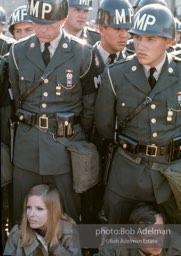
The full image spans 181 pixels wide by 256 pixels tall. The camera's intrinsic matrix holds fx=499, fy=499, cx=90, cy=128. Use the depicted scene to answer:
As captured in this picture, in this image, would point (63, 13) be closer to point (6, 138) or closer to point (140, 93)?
point (140, 93)

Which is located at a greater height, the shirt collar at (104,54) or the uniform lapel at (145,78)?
the uniform lapel at (145,78)

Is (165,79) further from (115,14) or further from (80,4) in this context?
(80,4)

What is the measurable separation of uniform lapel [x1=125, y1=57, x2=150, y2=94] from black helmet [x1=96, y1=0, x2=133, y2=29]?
993mm

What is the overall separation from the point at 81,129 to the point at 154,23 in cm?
112

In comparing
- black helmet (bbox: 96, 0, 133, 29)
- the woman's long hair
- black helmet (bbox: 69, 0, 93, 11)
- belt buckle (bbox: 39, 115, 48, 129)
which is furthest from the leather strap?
black helmet (bbox: 69, 0, 93, 11)

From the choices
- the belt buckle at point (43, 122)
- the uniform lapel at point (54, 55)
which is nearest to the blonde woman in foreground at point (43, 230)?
the belt buckle at point (43, 122)

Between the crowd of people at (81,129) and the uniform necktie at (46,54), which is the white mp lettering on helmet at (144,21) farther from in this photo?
the uniform necktie at (46,54)

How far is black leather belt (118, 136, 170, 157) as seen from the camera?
396 cm

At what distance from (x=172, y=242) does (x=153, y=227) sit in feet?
0.67

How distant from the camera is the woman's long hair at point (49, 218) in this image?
12.9 ft

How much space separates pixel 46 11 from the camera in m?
3.94

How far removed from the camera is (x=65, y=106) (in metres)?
4.17

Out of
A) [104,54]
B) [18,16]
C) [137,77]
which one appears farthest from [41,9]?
[18,16]

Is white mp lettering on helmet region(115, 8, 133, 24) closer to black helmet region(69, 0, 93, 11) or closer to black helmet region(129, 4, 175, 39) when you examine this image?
black helmet region(129, 4, 175, 39)
